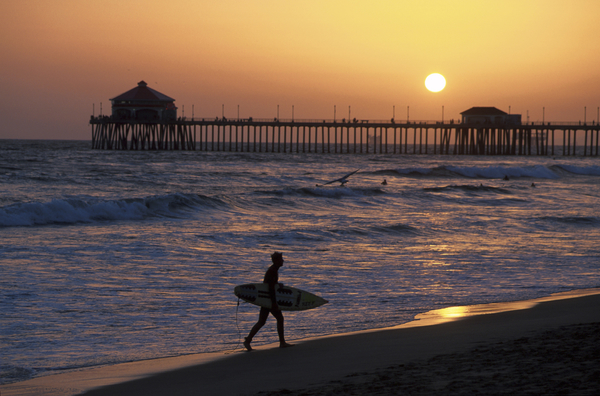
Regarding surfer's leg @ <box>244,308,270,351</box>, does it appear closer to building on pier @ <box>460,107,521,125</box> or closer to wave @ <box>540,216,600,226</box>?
wave @ <box>540,216,600,226</box>

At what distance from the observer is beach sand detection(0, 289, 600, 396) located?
438 centimetres

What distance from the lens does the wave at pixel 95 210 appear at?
60.3 ft

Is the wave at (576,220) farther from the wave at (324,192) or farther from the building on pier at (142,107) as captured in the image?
the building on pier at (142,107)

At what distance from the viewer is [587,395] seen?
3830mm

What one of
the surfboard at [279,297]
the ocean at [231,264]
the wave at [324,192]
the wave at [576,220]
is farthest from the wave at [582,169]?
the surfboard at [279,297]

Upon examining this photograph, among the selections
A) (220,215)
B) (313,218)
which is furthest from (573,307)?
(220,215)

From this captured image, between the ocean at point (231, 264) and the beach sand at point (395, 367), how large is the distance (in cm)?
56

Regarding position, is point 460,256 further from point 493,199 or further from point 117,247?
point 493,199

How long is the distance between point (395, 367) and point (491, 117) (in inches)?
3153

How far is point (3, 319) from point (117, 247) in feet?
20.7

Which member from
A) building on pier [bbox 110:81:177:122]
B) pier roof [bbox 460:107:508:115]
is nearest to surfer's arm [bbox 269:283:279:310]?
building on pier [bbox 110:81:177:122]

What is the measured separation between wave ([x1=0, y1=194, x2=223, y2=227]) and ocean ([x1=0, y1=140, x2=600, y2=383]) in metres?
0.06

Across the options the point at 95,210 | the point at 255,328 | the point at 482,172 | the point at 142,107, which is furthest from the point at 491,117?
the point at 255,328

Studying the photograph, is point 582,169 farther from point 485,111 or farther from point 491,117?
point 485,111
